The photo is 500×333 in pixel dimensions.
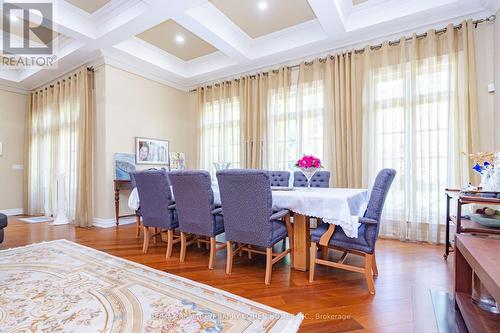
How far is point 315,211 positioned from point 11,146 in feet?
24.4

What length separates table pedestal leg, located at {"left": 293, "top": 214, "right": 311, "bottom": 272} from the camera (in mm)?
2408

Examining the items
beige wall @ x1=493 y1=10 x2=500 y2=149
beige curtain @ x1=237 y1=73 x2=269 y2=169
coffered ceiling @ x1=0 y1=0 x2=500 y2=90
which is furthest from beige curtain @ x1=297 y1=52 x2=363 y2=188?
beige wall @ x1=493 y1=10 x2=500 y2=149

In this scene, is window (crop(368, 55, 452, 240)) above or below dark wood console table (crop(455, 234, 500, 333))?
above

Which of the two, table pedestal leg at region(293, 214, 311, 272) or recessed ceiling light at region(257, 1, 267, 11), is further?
recessed ceiling light at region(257, 1, 267, 11)

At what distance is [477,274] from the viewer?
112 centimetres

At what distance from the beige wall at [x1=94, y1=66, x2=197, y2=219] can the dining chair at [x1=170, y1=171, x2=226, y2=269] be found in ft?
8.98

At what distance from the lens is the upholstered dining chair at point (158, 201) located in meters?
2.75

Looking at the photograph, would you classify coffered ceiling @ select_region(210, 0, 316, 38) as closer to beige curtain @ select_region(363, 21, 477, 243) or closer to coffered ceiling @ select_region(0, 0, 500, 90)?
coffered ceiling @ select_region(0, 0, 500, 90)

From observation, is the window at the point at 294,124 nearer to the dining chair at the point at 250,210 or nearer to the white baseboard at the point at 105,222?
the dining chair at the point at 250,210

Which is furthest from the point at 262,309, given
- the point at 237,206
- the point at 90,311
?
the point at 90,311

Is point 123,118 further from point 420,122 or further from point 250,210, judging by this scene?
point 420,122

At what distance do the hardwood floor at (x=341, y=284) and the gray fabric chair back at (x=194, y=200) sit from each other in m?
0.42

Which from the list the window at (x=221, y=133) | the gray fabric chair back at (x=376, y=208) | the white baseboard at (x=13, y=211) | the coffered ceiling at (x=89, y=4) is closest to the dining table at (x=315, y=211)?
the gray fabric chair back at (x=376, y=208)

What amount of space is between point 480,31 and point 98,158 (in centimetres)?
626
